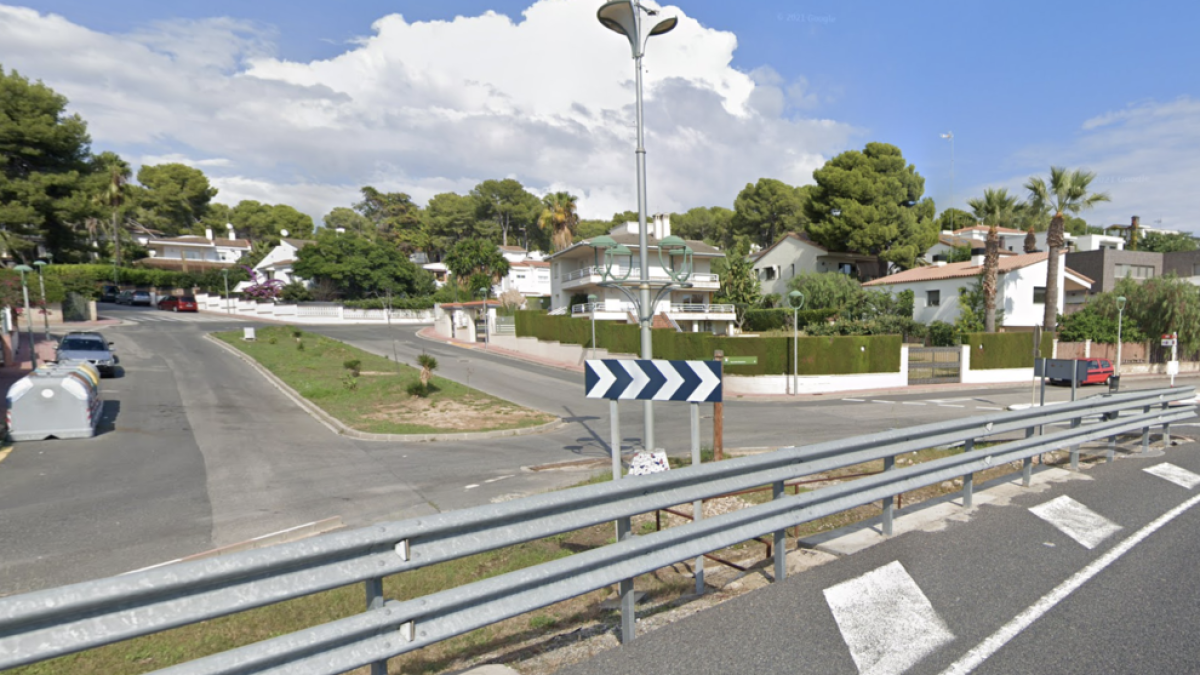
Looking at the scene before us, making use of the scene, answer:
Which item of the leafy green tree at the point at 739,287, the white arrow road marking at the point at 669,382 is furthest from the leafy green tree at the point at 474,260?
the white arrow road marking at the point at 669,382

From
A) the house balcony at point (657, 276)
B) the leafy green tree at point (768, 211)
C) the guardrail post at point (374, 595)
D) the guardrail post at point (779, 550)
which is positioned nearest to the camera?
the guardrail post at point (374, 595)

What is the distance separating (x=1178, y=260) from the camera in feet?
179

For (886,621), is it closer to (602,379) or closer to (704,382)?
(704,382)

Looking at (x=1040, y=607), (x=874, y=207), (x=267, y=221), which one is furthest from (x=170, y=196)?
(x=1040, y=607)

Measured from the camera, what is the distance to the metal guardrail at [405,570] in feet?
7.20

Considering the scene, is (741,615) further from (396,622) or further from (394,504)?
(394,504)

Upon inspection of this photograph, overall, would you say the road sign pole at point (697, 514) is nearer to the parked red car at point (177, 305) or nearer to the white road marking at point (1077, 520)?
the white road marking at point (1077, 520)

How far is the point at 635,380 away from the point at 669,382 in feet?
0.97

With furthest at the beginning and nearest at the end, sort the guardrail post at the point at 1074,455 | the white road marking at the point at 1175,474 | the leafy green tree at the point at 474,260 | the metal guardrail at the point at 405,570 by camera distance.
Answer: the leafy green tree at the point at 474,260
the guardrail post at the point at 1074,455
the white road marking at the point at 1175,474
the metal guardrail at the point at 405,570

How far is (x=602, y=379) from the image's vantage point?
217 inches

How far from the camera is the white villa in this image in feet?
125

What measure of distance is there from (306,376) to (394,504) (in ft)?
54.5

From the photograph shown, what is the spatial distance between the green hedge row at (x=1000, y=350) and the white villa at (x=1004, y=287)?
6.82m

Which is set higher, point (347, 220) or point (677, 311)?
point (347, 220)
